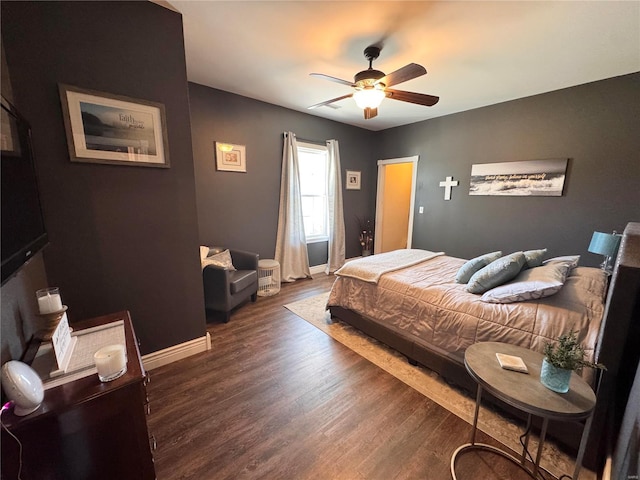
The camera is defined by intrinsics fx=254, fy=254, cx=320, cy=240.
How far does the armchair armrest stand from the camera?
10.9ft

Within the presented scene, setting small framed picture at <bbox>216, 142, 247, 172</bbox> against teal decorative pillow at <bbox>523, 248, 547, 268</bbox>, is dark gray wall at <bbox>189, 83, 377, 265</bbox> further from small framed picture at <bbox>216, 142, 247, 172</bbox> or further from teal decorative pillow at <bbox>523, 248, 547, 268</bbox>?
teal decorative pillow at <bbox>523, 248, 547, 268</bbox>

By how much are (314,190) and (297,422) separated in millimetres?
3629

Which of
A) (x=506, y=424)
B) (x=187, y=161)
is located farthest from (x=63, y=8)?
(x=506, y=424)

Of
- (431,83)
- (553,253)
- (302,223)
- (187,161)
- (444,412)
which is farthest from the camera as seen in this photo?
(302,223)

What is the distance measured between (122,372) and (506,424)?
220 cm

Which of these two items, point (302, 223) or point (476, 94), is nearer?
point (476, 94)

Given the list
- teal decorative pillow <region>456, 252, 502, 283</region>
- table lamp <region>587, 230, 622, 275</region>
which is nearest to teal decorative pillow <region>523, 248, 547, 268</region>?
teal decorative pillow <region>456, 252, 502, 283</region>

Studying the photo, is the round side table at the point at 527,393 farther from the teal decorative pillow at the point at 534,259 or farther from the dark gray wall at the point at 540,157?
the dark gray wall at the point at 540,157

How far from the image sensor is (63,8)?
5.04ft

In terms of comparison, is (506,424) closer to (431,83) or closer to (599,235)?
(599,235)

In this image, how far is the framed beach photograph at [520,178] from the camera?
3.17m

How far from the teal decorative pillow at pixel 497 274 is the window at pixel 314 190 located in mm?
2909

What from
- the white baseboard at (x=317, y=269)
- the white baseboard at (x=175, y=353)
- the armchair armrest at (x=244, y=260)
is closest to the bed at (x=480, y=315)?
the armchair armrest at (x=244, y=260)

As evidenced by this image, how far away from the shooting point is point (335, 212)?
184 inches
